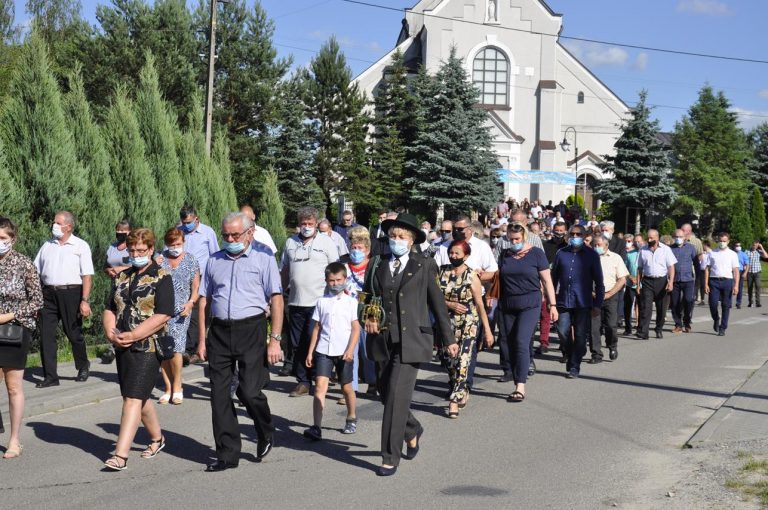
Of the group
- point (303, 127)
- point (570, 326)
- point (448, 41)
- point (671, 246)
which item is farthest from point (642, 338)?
point (448, 41)

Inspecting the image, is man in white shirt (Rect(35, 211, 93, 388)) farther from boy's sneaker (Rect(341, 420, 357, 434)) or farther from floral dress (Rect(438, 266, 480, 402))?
floral dress (Rect(438, 266, 480, 402))

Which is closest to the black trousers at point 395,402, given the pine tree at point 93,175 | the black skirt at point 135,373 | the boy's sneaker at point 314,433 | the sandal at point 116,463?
the boy's sneaker at point 314,433

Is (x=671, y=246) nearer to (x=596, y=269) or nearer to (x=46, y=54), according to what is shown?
(x=596, y=269)

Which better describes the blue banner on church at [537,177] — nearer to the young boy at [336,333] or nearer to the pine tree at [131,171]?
the pine tree at [131,171]

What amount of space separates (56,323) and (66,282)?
475 millimetres

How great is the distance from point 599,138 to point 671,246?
49.1 metres

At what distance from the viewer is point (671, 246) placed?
18750 millimetres

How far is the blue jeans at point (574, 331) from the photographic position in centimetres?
1225

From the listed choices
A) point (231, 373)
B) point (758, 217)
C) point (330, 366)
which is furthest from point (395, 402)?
point (758, 217)

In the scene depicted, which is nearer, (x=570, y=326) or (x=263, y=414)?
(x=263, y=414)

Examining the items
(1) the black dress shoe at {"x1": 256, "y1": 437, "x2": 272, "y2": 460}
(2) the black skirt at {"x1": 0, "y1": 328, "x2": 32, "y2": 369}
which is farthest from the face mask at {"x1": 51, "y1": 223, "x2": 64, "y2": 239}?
(1) the black dress shoe at {"x1": 256, "y1": 437, "x2": 272, "y2": 460}

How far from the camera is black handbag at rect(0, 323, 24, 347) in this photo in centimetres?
756

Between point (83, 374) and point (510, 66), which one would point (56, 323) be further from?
point (510, 66)

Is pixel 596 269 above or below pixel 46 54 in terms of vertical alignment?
below
